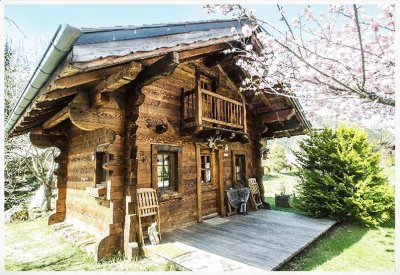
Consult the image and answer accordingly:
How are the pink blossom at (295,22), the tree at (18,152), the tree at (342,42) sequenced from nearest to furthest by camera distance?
the tree at (342,42)
the pink blossom at (295,22)
the tree at (18,152)

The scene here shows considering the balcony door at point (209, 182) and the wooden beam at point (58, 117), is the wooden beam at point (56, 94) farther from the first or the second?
the balcony door at point (209, 182)

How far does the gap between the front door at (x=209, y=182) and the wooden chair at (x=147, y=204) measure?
2.00 metres

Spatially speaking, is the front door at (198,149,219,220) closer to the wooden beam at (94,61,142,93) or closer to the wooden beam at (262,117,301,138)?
the wooden beam at (262,117,301,138)

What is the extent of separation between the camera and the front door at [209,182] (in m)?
7.71

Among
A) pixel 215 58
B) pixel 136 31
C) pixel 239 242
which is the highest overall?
pixel 215 58

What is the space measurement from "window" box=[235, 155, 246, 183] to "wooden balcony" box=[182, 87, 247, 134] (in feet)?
5.54

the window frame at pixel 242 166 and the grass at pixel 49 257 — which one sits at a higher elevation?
the window frame at pixel 242 166

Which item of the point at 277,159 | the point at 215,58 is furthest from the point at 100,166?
the point at 277,159

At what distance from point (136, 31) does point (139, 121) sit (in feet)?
8.07

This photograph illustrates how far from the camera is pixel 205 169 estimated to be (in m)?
7.98

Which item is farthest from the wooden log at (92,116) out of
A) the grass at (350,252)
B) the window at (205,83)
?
the grass at (350,252)

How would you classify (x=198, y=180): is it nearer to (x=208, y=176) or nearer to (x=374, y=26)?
(x=208, y=176)

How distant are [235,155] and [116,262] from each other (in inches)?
218

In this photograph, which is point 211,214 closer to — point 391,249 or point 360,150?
point 391,249
